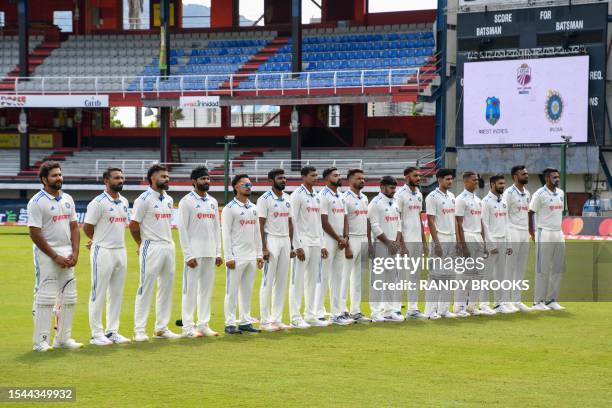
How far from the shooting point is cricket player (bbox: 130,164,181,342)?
45.9 ft

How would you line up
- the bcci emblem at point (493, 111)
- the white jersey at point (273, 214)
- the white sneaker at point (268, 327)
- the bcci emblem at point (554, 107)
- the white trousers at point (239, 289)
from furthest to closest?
1. the bcci emblem at point (493, 111)
2. the bcci emblem at point (554, 107)
3. the white jersey at point (273, 214)
4. the white sneaker at point (268, 327)
5. the white trousers at point (239, 289)

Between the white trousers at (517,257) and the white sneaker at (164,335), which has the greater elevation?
the white trousers at (517,257)

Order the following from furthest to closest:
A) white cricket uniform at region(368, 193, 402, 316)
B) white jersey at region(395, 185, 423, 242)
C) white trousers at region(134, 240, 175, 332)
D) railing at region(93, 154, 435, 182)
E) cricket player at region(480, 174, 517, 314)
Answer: railing at region(93, 154, 435, 182), cricket player at region(480, 174, 517, 314), white jersey at region(395, 185, 423, 242), white cricket uniform at region(368, 193, 402, 316), white trousers at region(134, 240, 175, 332)

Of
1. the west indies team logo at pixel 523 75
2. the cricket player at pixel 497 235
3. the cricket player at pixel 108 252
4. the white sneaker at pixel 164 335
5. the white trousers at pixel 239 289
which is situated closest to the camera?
the cricket player at pixel 108 252

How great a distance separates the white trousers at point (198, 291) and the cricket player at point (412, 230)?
3.52 meters

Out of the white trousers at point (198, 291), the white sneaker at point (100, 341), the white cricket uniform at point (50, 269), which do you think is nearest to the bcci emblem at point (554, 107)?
the white trousers at point (198, 291)

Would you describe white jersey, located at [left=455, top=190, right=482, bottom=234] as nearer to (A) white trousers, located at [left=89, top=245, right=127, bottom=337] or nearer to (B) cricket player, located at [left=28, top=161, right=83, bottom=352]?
(A) white trousers, located at [left=89, top=245, right=127, bottom=337]

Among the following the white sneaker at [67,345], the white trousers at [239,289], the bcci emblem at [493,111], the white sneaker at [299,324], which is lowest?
the white sneaker at [299,324]

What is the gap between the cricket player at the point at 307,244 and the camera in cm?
1566

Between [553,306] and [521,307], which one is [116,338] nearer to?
[521,307]

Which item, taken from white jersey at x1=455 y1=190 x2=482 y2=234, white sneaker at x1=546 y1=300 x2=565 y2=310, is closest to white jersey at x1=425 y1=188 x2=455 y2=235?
white jersey at x1=455 y1=190 x2=482 y2=234

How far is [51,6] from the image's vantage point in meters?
59.0

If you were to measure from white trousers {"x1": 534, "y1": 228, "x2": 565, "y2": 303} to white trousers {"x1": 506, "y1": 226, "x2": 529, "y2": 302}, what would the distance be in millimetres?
274

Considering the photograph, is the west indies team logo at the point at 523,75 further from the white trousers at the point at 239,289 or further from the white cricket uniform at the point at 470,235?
the white trousers at the point at 239,289
